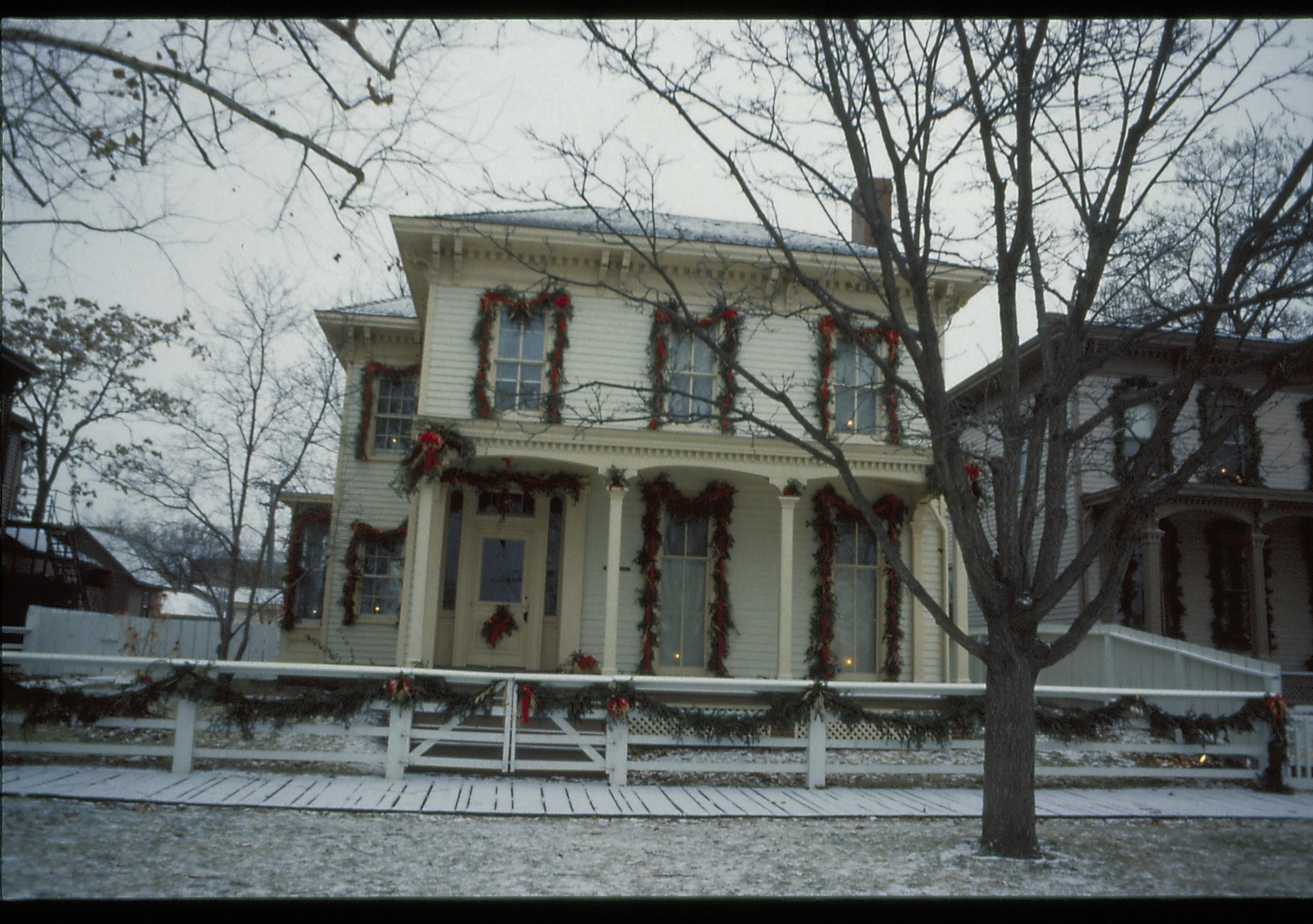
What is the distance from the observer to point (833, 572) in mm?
13961

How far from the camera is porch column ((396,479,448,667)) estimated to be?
1213 cm

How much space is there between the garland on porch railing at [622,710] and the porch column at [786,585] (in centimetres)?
312

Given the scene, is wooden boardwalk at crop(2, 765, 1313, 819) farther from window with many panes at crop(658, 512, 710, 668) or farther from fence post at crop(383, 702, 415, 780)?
window with many panes at crop(658, 512, 710, 668)

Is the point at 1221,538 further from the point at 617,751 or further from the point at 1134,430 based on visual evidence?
the point at 617,751

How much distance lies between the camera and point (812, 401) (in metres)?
14.0

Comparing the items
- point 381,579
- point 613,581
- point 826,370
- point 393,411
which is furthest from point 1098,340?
point 381,579

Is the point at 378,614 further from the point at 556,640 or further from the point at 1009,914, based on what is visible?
the point at 1009,914

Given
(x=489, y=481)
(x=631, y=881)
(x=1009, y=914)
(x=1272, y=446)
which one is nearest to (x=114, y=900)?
(x=631, y=881)

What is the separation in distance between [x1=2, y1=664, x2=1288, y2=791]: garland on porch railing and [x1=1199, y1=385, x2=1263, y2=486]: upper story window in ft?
7.99

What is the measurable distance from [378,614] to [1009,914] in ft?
39.7

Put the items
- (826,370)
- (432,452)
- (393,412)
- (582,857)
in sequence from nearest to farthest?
(582,857), (432,452), (826,370), (393,412)

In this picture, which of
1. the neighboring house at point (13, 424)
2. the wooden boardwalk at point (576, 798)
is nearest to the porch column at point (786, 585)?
the wooden boardwalk at point (576, 798)

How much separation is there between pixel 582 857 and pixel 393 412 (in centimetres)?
1173

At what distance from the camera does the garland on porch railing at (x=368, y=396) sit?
1552 cm
